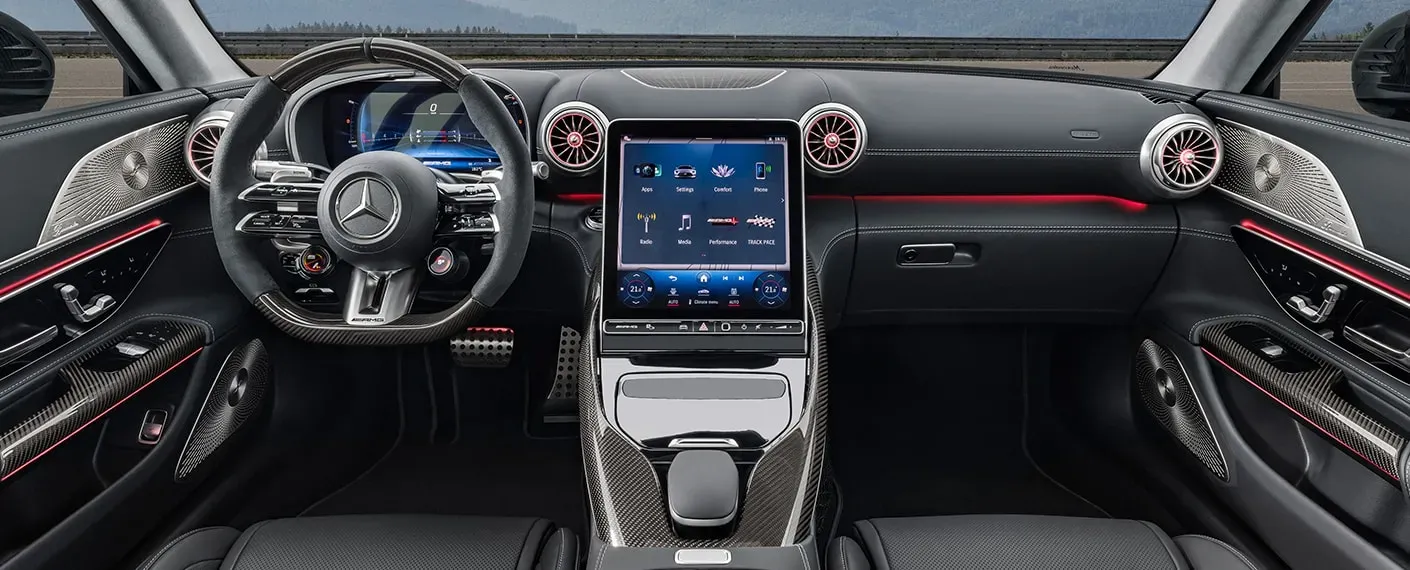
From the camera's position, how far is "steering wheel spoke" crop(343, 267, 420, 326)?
6.16 ft

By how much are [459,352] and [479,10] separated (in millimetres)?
1040

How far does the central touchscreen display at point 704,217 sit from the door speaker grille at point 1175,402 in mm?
1186

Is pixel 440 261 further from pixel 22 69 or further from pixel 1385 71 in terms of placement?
pixel 1385 71

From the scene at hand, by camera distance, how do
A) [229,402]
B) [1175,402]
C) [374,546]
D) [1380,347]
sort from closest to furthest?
[374,546] < [1380,347] < [229,402] < [1175,402]

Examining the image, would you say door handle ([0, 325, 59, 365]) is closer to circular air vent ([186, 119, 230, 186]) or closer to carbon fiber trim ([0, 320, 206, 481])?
carbon fiber trim ([0, 320, 206, 481])

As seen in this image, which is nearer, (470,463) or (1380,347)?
(1380,347)

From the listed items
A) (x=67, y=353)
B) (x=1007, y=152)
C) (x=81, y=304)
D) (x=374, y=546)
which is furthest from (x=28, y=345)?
(x=1007, y=152)

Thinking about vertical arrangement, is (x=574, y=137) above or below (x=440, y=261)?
above

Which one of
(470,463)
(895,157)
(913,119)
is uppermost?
(913,119)

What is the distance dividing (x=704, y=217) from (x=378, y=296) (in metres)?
0.79

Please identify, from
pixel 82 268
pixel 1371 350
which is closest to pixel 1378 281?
pixel 1371 350

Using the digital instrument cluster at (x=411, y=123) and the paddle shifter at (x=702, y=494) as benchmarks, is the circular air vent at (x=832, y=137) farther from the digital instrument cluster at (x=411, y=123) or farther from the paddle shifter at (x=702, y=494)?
the paddle shifter at (x=702, y=494)

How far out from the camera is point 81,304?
202cm

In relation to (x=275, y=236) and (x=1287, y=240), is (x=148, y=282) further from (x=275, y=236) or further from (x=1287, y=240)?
(x=1287, y=240)
